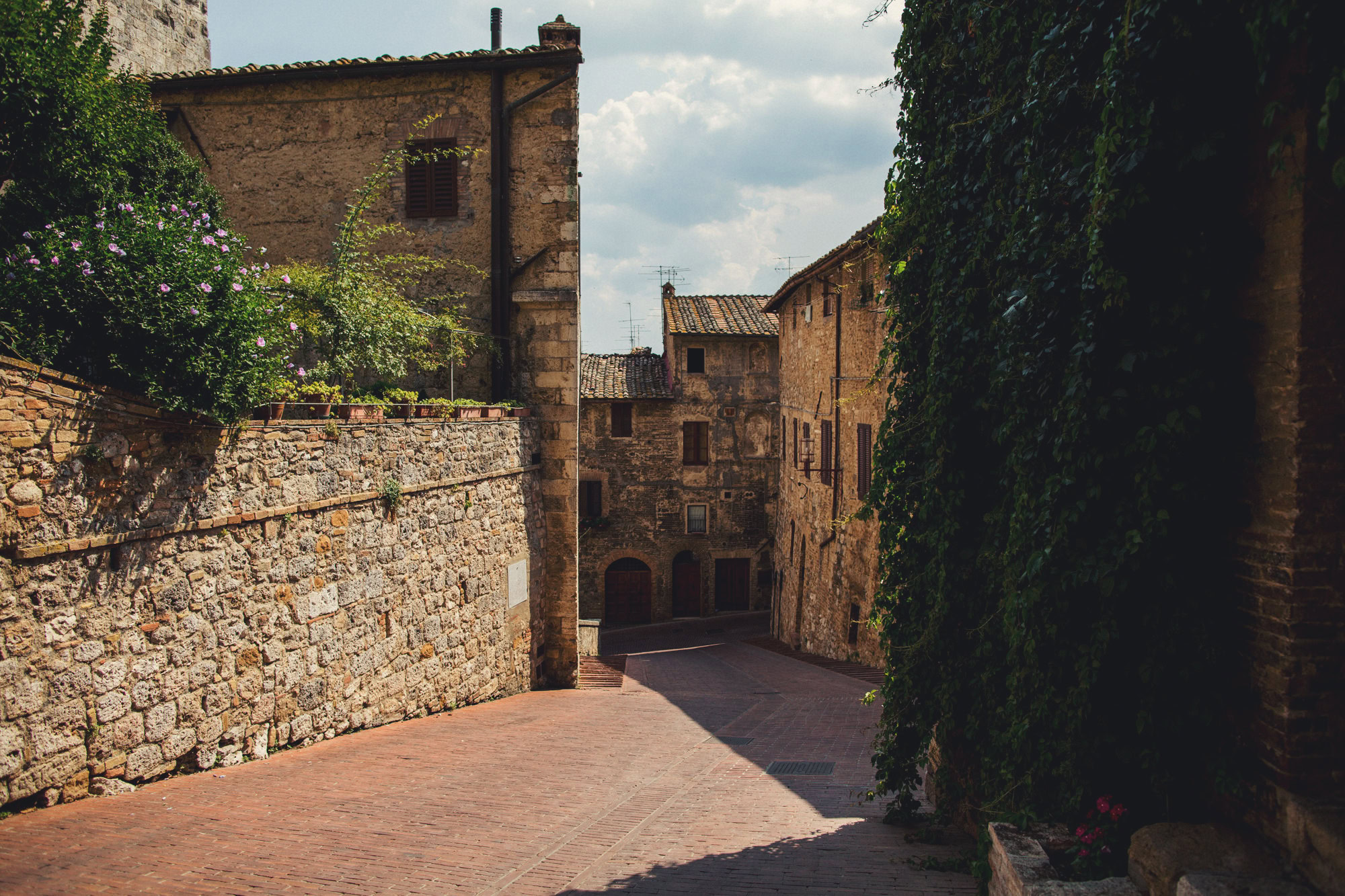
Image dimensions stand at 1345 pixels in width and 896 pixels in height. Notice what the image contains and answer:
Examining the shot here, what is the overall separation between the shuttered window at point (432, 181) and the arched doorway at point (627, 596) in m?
18.4

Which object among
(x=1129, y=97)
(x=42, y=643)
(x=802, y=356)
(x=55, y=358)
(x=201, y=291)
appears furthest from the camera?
(x=802, y=356)

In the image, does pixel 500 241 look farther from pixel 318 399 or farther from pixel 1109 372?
pixel 1109 372

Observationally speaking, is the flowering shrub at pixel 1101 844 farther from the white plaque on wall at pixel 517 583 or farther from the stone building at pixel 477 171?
the stone building at pixel 477 171

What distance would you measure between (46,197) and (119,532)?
4548mm

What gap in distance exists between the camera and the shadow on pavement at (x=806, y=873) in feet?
15.9

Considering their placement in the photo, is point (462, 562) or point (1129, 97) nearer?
point (1129, 97)

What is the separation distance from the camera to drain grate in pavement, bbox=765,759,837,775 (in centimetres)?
828

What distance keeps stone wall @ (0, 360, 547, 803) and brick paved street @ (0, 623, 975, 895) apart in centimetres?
40

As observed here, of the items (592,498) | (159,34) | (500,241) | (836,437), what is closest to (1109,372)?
(500,241)

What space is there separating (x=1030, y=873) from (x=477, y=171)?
12.3m

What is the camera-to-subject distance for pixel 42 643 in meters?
5.18

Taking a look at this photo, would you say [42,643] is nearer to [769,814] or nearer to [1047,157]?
[769,814]

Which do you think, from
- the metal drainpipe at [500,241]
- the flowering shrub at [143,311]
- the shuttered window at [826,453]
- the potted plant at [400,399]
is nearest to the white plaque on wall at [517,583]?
the metal drainpipe at [500,241]

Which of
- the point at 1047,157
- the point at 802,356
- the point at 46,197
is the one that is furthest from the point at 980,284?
the point at 802,356
